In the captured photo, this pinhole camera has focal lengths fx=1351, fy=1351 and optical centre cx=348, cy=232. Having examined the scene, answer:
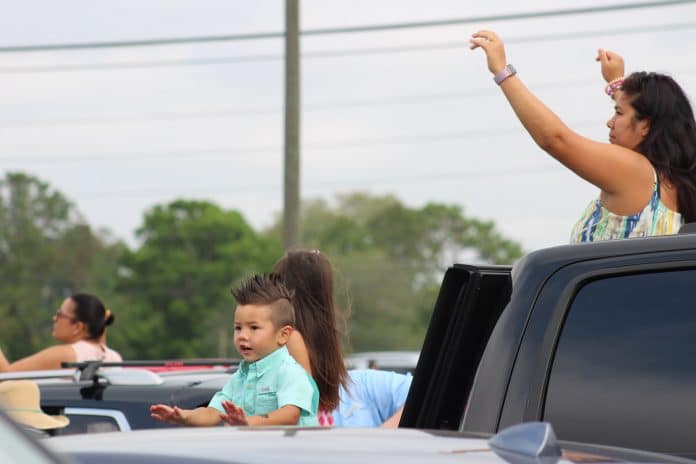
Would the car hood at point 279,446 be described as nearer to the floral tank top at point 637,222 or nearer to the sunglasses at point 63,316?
the floral tank top at point 637,222

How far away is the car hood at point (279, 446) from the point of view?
2.28 m

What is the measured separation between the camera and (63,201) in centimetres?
8281

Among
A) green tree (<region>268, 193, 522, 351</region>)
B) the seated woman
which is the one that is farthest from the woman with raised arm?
green tree (<region>268, 193, 522, 351</region>)

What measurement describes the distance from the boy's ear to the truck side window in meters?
1.55

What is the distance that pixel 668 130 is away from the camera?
14.5ft

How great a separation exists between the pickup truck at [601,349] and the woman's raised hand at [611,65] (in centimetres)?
174

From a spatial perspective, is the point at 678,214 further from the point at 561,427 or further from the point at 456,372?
the point at 561,427

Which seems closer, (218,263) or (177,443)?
(177,443)

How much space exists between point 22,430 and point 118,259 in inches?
3297

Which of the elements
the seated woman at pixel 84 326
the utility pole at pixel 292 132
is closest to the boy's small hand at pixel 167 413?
the seated woman at pixel 84 326

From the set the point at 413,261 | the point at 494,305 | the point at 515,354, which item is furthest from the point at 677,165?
the point at 413,261

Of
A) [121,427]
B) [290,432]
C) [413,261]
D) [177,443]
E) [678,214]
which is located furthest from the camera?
[413,261]

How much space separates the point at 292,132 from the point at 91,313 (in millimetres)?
7454

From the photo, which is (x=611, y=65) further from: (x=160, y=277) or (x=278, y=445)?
(x=160, y=277)
